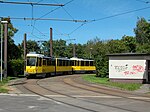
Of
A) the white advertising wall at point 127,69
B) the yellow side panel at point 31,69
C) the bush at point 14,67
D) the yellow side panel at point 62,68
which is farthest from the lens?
the yellow side panel at point 62,68

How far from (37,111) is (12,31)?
49.9 meters

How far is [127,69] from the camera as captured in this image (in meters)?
39.2

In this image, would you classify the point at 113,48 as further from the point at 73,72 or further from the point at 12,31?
the point at 12,31

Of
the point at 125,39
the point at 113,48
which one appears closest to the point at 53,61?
the point at 113,48

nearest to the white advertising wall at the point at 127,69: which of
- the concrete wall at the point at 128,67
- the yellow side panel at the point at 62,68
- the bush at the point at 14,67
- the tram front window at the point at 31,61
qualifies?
the concrete wall at the point at 128,67

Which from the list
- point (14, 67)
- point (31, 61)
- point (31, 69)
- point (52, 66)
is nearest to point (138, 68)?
point (31, 69)

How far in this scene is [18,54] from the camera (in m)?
62.2

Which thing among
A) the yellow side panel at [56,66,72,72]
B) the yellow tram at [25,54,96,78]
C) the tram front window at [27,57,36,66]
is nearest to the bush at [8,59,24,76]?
the yellow tram at [25,54,96,78]

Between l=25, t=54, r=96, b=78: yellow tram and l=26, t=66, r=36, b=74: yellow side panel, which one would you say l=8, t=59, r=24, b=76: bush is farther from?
l=26, t=66, r=36, b=74: yellow side panel

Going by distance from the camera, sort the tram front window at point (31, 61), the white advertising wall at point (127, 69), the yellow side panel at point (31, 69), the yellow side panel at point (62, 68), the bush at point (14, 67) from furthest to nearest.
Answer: the yellow side panel at point (62, 68)
the bush at point (14, 67)
the tram front window at point (31, 61)
the yellow side panel at point (31, 69)
the white advertising wall at point (127, 69)

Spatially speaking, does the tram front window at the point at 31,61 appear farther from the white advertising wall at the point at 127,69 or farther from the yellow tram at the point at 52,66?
the white advertising wall at the point at 127,69

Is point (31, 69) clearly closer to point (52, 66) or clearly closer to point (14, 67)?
point (52, 66)

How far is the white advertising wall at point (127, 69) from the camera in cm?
3844

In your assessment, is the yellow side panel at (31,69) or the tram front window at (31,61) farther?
the tram front window at (31,61)
